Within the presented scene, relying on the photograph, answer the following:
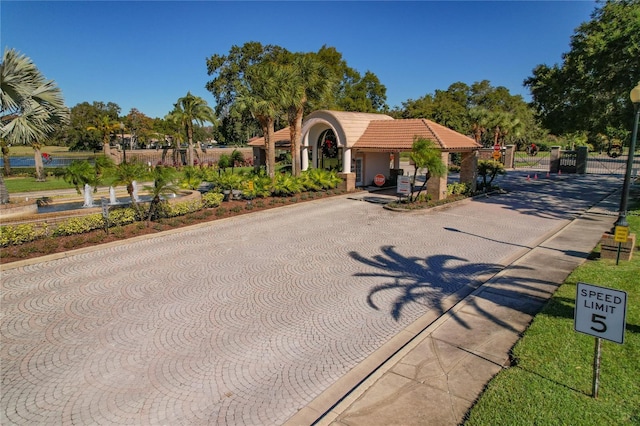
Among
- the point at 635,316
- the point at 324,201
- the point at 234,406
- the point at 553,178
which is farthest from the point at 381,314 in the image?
the point at 553,178

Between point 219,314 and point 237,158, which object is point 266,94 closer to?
point 219,314

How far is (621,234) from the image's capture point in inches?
369

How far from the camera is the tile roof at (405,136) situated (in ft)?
69.9

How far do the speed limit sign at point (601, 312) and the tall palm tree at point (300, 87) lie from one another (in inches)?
749

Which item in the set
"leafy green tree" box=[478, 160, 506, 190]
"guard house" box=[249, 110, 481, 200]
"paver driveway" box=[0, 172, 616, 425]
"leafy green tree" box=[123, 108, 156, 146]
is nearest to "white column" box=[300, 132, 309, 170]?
"guard house" box=[249, 110, 481, 200]

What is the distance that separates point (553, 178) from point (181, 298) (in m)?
32.6

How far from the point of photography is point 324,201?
20.7 metres

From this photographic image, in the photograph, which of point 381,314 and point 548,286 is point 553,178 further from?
point 381,314

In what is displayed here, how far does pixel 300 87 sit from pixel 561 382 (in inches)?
783

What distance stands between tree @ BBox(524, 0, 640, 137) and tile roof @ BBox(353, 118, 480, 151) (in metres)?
4.59

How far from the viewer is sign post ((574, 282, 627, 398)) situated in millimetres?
4453

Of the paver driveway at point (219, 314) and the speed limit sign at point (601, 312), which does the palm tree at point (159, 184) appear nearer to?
the paver driveway at point (219, 314)

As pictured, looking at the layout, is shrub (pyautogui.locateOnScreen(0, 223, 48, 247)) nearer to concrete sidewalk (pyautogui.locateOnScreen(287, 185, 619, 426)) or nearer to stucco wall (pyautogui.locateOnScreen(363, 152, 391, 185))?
concrete sidewalk (pyautogui.locateOnScreen(287, 185, 619, 426))

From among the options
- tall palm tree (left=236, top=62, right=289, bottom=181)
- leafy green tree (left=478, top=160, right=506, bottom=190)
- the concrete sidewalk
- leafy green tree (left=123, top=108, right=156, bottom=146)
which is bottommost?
the concrete sidewalk
